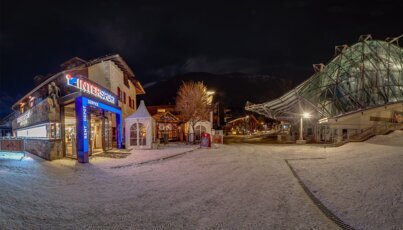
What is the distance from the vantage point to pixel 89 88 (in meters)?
14.9

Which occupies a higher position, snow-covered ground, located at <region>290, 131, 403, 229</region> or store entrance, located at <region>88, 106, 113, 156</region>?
store entrance, located at <region>88, 106, 113, 156</region>

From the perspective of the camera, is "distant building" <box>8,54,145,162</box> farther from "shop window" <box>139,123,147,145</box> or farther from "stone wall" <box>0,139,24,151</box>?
"shop window" <box>139,123,147,145</box>

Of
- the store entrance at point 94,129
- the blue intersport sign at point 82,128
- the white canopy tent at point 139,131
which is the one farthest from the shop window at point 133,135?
the blue intersport sign at point 82,128

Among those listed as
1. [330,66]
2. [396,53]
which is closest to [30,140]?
[330,66]

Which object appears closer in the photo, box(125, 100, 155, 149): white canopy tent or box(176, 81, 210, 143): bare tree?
box(125, 100, 155, 149): white canopy tent

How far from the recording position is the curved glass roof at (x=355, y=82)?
104ft

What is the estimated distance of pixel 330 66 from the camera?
1463 inches

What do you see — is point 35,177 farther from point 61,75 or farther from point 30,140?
point 61,75

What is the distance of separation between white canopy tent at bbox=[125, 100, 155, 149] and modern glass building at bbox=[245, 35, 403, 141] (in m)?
22.0

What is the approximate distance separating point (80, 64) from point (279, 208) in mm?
22259

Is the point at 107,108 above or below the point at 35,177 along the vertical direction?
above

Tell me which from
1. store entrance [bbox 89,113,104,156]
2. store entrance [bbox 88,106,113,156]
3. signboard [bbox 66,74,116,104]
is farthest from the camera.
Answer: store entrance [bbox 89,113,104,156]

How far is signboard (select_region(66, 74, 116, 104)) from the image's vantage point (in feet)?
43.3

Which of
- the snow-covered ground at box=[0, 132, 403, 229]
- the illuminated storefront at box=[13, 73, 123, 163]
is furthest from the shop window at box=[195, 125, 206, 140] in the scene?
the snow-covered ground at box=[0, 132, 403, 229]
